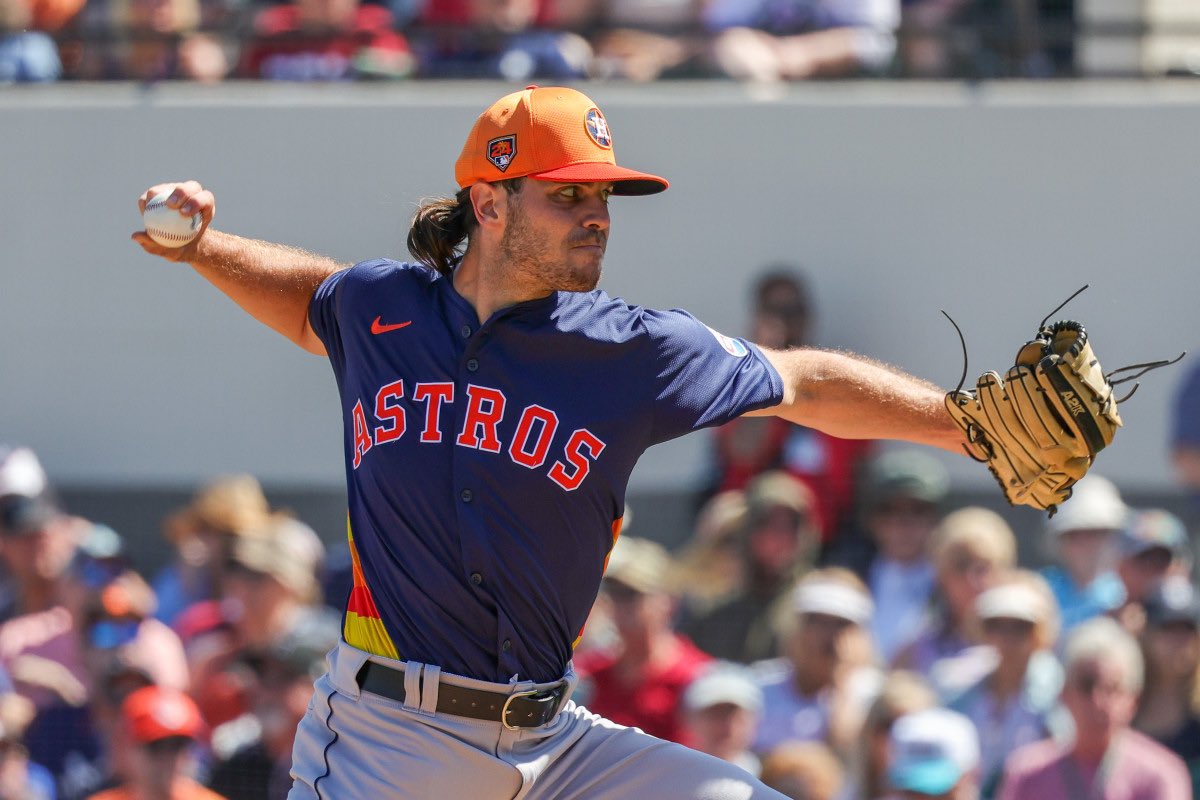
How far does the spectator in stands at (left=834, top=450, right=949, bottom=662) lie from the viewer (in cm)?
598

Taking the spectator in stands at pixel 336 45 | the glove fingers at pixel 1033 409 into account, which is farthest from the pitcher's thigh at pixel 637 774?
the spectator in stands at pixel 336 45

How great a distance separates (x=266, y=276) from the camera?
3.66 metres

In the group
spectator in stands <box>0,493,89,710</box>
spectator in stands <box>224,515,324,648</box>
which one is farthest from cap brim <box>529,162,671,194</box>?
spectator in stands <box>0,493,89,710</box>

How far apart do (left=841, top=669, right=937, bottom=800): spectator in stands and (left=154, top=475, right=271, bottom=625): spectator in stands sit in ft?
7.79

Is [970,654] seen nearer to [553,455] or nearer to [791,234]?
[791,234]

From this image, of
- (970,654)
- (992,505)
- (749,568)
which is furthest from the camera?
(992,505)

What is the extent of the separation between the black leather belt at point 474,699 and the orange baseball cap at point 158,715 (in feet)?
7.95

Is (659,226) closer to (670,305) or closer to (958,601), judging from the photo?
(670,305)

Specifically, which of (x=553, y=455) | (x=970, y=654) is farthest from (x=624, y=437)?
(x=970, y=654)

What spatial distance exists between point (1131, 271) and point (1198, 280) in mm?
253

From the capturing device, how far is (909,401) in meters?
3.57

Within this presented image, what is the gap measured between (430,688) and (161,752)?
8.38 ft

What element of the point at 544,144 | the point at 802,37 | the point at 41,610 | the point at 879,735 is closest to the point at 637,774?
the point at 544,144

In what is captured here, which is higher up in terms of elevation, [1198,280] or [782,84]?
[782,84]
